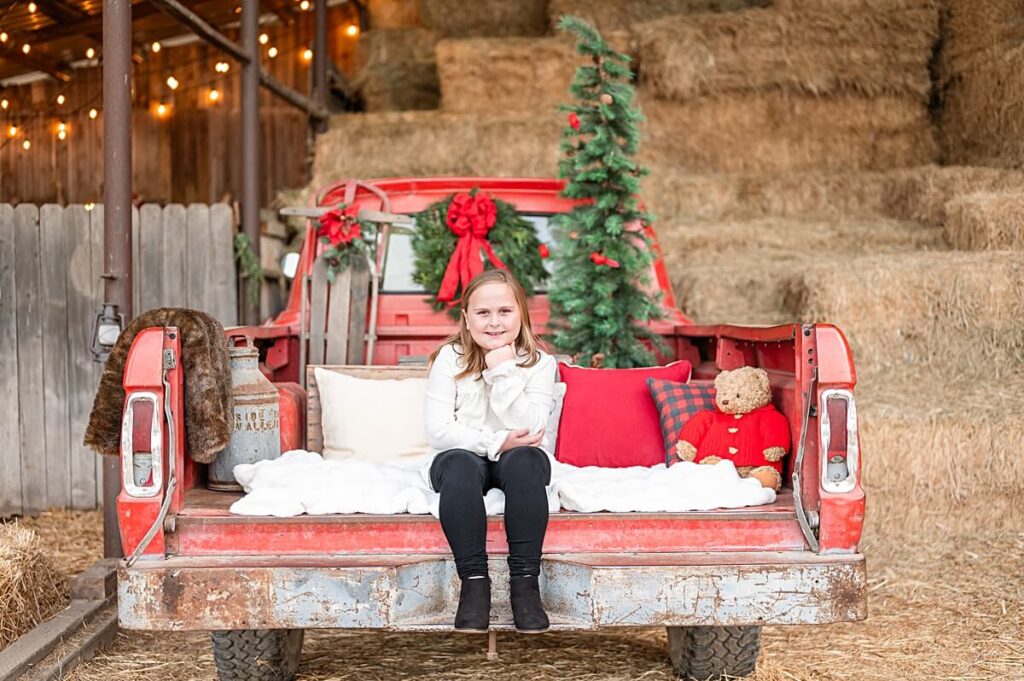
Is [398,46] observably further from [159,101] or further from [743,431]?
[743,431]

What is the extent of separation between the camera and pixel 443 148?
8.68m

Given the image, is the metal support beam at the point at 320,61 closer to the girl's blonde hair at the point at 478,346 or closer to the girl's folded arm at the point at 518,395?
the girl's blonde hair at the point at 478,346

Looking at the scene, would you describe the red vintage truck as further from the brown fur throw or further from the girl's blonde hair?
the girl's blonde hair

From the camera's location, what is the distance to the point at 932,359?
582 cm

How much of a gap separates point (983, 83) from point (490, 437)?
709cm

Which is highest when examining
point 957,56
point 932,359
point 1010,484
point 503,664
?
point 957,56

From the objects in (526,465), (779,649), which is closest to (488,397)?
(526,465)

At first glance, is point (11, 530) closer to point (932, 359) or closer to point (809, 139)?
point (932, 359)

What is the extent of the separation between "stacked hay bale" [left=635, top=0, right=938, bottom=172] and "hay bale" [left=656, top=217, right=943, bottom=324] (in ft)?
4.42

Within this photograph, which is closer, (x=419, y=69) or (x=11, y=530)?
(x=11, y=530)

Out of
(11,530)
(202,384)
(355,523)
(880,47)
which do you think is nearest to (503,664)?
(355,523)

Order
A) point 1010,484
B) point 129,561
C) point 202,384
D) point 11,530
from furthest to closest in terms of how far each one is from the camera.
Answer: point 1010,484
point 11,530
point 202,384
point 129,561

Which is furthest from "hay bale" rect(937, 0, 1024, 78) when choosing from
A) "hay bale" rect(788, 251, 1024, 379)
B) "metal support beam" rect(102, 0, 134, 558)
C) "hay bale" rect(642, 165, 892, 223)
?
"metal support beam" rect(102, 0, 134, 558)

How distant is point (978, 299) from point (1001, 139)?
10.1 ft
